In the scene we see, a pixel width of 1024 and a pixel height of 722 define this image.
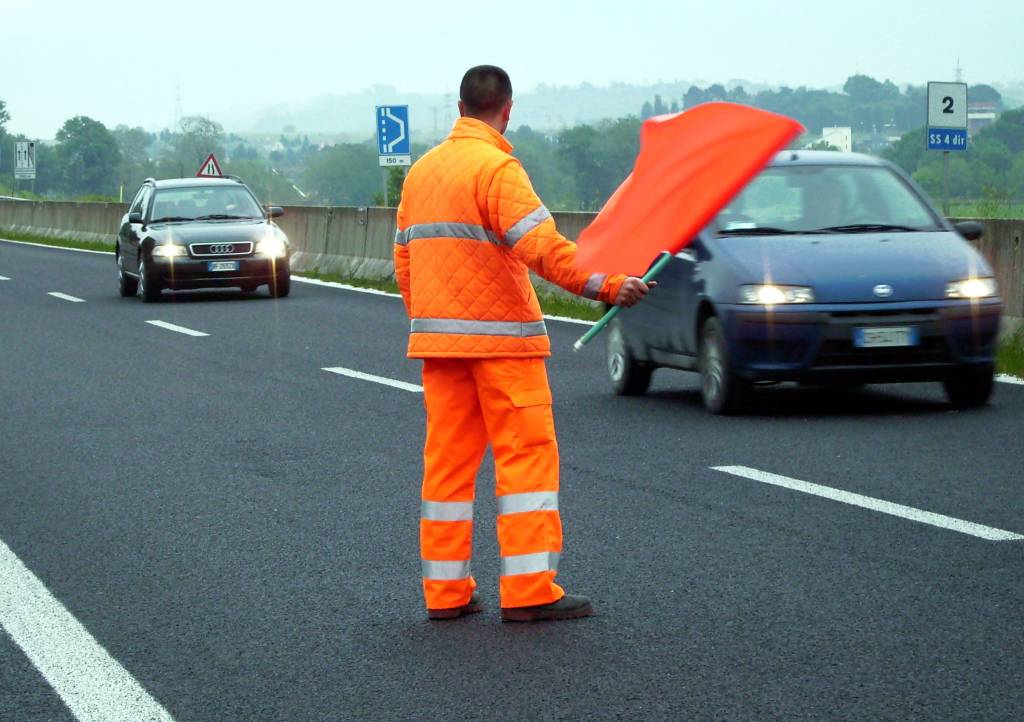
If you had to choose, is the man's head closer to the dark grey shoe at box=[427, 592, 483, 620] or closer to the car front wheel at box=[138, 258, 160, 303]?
→ the dark grey shoe at box=[427, 592, 483, 620]

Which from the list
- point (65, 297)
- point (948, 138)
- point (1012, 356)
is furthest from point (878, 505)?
point (948, 138)

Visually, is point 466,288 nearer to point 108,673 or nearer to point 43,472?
point 108,673

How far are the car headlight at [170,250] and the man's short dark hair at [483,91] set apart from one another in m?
18.8

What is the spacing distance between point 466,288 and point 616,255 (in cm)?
48

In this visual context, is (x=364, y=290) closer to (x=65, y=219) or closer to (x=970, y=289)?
(x=970, y=289)

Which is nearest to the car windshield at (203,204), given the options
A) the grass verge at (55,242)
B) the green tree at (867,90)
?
the grass verge at (55,242)

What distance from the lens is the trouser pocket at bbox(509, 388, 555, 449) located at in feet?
20.1

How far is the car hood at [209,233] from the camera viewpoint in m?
24.8

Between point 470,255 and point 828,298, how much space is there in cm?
555

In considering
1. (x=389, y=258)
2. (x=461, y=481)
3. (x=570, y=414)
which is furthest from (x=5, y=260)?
(x=461, y=481)

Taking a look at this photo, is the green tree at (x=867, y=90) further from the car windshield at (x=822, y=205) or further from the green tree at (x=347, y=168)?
the car windshield at (x=822, y=205)

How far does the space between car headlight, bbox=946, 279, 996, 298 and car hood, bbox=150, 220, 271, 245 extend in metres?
14.5

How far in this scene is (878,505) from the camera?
8.32 meters

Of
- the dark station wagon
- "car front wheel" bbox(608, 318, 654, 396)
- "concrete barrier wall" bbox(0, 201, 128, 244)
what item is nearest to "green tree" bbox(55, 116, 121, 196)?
"concrete barrier wall" bbox(0, 201, 128, 244)
